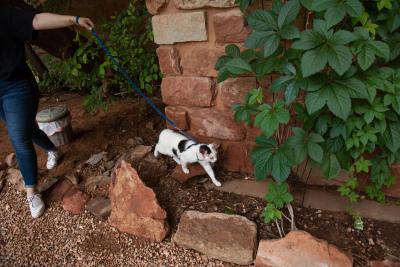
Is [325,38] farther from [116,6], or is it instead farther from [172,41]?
[116,6]

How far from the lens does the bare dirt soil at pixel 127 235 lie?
5.81 ft

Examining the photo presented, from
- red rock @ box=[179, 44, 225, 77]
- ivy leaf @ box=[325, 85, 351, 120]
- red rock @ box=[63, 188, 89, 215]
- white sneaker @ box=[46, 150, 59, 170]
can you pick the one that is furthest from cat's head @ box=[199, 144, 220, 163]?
white sneaker @ box=[46, 150, 59, 170]

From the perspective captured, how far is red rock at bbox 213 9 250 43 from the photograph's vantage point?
5.82 ft

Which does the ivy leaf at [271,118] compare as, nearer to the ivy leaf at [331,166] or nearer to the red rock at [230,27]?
the ivy leaf at [331,166]

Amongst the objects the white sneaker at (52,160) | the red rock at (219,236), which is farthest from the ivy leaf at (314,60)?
Result: the white sneaker at (52,160)

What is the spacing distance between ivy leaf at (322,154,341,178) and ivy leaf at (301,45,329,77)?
1.89 feet

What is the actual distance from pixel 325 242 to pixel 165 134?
1.24 m

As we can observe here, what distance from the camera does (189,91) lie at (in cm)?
213

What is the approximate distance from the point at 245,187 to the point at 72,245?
1.21 meters

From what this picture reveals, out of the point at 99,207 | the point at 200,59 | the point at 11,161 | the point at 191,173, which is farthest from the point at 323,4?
the point at 11,161

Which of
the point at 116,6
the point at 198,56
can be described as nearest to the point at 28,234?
the point at 198,56

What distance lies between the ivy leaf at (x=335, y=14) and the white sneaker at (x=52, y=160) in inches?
95.3

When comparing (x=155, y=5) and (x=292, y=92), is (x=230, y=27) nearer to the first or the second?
(x=155, y=5)

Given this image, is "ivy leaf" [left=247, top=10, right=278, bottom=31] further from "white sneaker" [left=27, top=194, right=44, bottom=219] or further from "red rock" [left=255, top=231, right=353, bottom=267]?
"white sneaker" [left=27, top=194, right=44, bottom=219]
